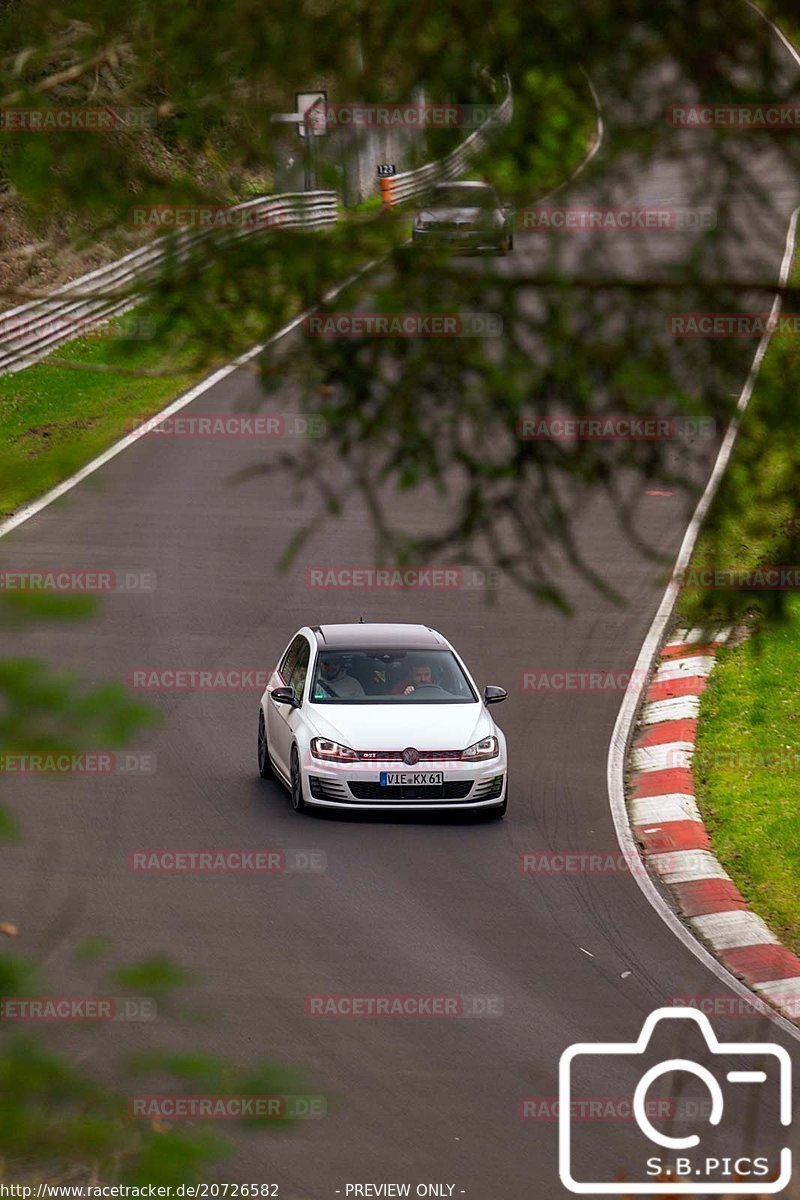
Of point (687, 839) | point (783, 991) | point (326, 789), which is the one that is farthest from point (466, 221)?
point (687, 839)

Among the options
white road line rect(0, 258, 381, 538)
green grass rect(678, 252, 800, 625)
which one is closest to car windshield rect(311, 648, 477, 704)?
white road line rect(0, 258, 381, 538)

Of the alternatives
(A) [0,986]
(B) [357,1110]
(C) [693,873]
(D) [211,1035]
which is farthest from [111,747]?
(C) [693,873]

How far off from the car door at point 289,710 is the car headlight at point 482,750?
5.14 ft

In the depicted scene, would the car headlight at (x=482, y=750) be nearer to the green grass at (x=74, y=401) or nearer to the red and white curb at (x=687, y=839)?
the red and white curb at (x=687, y=839)

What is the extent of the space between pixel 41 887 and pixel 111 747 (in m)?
10.00

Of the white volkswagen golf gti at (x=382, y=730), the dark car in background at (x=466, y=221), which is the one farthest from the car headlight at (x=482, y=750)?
the dark car in background at (x=466, y=221)

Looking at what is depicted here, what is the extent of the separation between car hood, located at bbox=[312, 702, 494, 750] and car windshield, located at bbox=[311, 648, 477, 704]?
141 millimetres

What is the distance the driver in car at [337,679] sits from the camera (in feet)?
49.6

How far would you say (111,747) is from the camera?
10.8 ft

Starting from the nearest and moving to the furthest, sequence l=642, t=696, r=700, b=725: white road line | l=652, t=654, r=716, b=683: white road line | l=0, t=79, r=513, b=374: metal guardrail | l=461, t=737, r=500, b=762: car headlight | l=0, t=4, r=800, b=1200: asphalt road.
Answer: l=0, t=79, r=513, b=374: metal guardrail, l=0, t=4, r=800, b=1200: asphalt road, l=461, t=737, r=500, b=762: car headlight, l=642, t=696, r=700, b=725: white road line, l=652, t=654, r=716, b=683: white road line

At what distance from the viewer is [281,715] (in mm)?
15203

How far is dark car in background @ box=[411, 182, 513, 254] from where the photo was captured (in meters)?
5.69

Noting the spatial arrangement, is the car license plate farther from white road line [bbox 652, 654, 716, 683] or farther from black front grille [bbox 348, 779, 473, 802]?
white road line [bbox 652, 654, 716, 683]

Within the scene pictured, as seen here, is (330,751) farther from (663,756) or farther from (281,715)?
(663,756)
